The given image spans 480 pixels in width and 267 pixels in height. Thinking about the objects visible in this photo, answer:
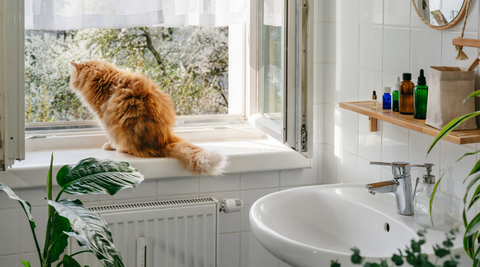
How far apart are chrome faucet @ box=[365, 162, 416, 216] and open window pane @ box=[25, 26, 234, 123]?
1.06 metres

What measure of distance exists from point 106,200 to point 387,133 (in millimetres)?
1033

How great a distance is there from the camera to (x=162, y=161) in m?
1.81

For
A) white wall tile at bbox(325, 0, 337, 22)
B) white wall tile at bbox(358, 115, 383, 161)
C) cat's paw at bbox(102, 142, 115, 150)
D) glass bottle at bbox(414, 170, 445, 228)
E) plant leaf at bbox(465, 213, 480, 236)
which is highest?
white wall tile at bbox(325, 0, 337, 22)

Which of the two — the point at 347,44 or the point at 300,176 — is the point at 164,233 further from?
the point at 347,44

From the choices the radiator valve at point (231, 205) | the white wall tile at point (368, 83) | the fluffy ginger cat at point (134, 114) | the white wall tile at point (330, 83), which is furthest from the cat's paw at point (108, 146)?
the white wall tile at point (368, 83)

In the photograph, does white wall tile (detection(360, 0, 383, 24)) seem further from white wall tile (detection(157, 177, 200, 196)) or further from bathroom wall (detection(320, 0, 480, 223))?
white wall tile (detection(157, 177, 200, 196))

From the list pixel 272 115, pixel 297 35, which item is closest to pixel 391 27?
pixel 297 35

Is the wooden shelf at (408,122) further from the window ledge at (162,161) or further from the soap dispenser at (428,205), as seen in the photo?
the window ledge at (162,161)

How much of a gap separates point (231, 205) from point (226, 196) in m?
0.08

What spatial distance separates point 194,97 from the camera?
2.23 m

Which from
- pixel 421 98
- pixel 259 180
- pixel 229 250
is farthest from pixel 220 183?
pixel 421 98

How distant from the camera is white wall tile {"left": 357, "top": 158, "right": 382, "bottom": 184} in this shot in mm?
1657

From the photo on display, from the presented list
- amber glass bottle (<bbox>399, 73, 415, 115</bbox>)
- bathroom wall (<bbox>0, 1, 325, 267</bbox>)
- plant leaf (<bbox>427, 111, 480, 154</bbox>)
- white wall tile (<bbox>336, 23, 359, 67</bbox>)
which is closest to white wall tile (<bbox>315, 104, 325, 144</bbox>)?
bathroom wall (<bbox>0, 1, 325, 267</bbox>)

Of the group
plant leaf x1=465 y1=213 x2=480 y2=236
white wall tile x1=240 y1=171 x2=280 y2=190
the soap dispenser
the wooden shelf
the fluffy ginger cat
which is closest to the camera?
plant leaf x1=465 y1=213 x2=480 y2=236
